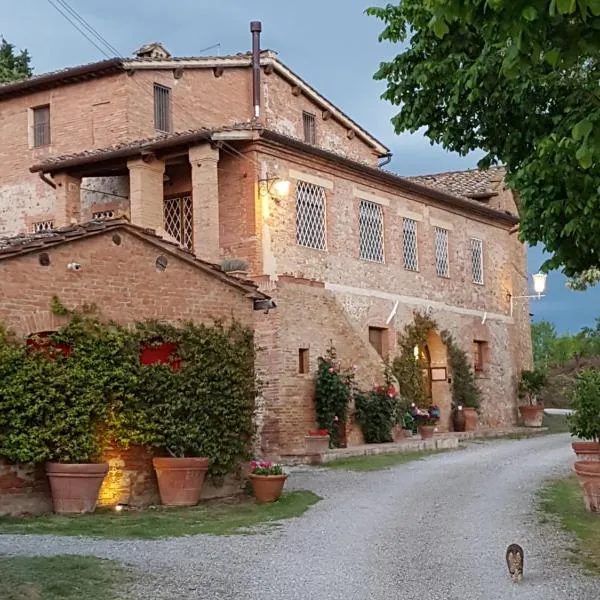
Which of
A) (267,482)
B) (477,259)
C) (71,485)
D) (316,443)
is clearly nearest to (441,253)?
(477,259)

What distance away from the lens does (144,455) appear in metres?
11.6

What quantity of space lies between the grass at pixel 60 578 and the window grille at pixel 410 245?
16.0m

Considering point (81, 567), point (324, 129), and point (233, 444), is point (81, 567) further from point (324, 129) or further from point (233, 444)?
point (324, 129)

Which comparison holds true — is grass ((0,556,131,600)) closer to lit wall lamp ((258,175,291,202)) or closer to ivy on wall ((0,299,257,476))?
ivy on wall ((0,299,257,476))

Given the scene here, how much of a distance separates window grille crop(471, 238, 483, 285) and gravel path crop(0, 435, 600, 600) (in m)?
13.7

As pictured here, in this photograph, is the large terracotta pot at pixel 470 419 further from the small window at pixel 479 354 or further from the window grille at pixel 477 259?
the window grille at pixel 477 259

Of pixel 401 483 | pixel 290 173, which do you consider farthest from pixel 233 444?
pixel 290 173

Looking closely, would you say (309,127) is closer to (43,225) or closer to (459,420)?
(43,225)

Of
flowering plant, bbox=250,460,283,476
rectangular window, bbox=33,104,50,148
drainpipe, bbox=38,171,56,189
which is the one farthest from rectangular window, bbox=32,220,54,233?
flowering plant, bbox=250,460,283,476

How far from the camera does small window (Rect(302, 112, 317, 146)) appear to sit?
23734 mm

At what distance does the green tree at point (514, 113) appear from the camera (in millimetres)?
8336

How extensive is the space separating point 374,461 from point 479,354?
1032cm

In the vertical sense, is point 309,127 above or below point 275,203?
above

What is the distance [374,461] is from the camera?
659 inches
